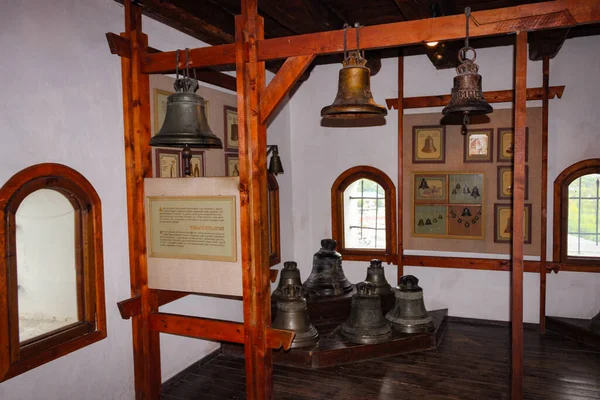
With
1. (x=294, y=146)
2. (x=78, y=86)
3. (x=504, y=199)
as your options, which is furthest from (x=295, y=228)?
(x=78, y=86)

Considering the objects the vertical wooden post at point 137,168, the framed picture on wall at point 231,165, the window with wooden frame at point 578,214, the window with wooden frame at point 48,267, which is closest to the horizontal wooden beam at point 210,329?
the vertical wooden post at point 137,168

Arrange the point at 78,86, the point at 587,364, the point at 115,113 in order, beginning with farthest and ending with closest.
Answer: the point at 587,364 < the point at 115,113 < the point at 78,86

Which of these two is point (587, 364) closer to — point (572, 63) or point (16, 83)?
point (572, 63)

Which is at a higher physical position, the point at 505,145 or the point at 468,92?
the point at 468,92

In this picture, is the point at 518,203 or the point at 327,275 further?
the point at 327,275

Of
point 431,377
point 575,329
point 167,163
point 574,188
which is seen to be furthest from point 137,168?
point 574,188

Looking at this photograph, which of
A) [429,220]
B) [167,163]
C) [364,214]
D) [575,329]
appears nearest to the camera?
[167,163]

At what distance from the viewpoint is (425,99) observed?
7.91 meters

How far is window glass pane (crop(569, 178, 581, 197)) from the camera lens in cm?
753

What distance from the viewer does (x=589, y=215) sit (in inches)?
296

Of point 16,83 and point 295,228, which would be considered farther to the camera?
point 295,228

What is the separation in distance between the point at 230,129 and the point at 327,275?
9.21 ft

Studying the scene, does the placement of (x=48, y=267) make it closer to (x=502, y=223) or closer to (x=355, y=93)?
(x=355, y=93)

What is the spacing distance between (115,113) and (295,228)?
4789mm
